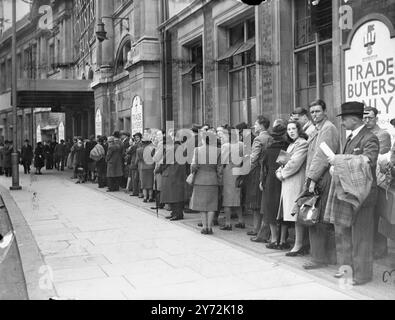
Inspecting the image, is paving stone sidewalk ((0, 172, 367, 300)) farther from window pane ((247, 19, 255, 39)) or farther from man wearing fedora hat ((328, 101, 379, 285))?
window pane ((247, 19, 255, 39))

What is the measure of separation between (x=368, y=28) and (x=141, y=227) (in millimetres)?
4864

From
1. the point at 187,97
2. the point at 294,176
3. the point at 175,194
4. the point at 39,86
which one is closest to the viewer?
the point at 294,176

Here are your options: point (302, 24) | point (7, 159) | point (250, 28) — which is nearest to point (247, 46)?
point (250, 28)

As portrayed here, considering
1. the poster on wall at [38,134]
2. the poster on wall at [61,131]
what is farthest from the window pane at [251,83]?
the poster on wall at [38,134]

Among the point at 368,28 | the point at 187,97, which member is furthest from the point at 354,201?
the point at 187,97

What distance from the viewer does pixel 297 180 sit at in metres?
6.01

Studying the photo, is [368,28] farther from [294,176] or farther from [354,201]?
[354,201]

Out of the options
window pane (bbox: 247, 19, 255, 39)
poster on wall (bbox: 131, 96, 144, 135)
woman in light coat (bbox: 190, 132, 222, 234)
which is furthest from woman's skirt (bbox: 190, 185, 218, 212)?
poster on wall (bbox: 131, 96, 144, 135)

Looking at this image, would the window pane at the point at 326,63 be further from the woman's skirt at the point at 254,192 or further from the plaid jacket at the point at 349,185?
the plaid jacket at the point at 349,185

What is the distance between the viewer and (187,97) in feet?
50.4

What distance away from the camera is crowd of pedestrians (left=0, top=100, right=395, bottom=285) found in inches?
188

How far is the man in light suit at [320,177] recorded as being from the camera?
5.32 metres

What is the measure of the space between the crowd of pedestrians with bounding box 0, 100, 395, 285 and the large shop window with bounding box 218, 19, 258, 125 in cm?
303

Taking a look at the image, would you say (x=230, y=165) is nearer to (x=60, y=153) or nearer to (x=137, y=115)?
(x=137, y=115)
